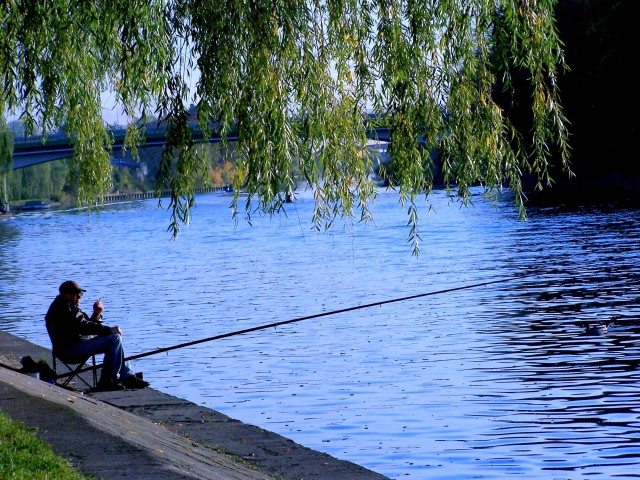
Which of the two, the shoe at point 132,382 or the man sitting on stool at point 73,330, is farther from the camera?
the shoe at point 132,382

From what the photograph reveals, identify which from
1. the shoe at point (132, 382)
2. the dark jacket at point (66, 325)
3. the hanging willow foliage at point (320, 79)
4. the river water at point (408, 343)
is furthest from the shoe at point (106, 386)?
the hanging willow foliage at point (320, 79)

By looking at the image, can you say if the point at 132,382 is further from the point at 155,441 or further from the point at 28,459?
the point at 28,459

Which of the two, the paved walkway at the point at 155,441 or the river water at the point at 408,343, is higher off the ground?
the paved walkway at the point at 155,441

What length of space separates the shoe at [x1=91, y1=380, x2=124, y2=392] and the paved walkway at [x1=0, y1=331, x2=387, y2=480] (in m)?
0.45

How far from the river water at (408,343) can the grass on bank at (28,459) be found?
11.5ft

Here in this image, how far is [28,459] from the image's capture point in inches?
287

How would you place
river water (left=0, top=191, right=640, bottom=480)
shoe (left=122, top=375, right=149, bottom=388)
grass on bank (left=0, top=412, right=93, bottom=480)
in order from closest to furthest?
grass on bank (left=0, top=412, right=93, bottom=480)
river water (left=0, top=191, right=640, bottom=480)
shoe (left=122, top=375, right=149, bottom=388)

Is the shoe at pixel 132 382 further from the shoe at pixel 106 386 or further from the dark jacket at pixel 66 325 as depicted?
the dark jacket at pixel 66 325

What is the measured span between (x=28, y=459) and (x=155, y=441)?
1.68 metres

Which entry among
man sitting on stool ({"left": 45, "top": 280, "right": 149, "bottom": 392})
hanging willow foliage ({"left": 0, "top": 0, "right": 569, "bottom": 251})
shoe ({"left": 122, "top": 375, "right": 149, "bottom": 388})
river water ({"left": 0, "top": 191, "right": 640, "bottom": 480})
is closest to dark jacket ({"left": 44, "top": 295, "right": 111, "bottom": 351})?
man sitting on stool ({"left": 45, "top": 280, "right": 149, "bottom": 392})

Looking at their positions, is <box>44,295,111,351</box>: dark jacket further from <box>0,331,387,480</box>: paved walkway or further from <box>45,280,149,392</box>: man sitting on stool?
<box>0,331,387,480</box>: paved walkway

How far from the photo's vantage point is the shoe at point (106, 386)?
12617 millimetres

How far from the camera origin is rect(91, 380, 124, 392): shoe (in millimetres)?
12617

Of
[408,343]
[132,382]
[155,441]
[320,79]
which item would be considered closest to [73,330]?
[132,382]
